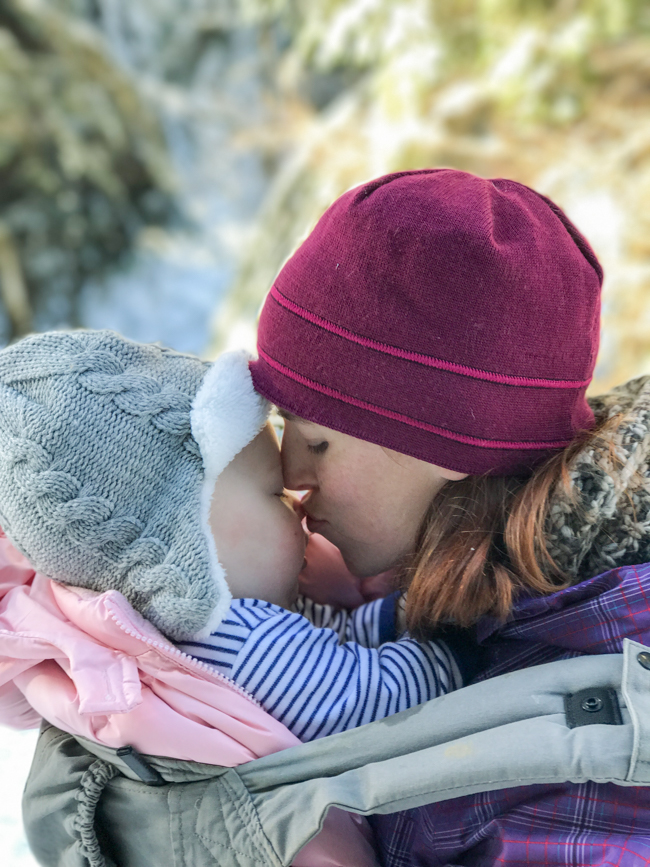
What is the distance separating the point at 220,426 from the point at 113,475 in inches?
5.0

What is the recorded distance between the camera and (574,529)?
774 mm

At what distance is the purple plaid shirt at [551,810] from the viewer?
67 cm

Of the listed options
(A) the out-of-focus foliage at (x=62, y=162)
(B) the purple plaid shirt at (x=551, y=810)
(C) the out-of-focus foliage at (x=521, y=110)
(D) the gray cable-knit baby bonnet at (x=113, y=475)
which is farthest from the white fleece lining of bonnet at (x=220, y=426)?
(A) the out-of-focus foliage at (x=62, y=162)

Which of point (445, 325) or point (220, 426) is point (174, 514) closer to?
point (220, 426)

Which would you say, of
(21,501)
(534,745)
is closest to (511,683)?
(534,745)

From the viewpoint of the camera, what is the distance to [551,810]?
→ 2.28ft

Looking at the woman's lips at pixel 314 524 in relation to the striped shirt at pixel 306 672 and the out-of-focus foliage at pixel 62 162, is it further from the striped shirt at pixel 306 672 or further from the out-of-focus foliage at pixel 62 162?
the out-of-focus foliage at pixel 62 162

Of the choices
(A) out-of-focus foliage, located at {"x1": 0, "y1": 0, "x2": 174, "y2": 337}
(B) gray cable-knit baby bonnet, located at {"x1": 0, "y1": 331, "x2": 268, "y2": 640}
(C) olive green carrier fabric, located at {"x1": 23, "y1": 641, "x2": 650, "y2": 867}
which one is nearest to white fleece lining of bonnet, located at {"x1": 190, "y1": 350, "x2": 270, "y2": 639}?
(B) gray cable-knit baby bonnet, located at {"x1": 0, "y1": 331, "x2": 268, "y2": 640}

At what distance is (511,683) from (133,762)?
42 cm

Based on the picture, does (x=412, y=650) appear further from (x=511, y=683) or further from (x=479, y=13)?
(x=479, y=13)

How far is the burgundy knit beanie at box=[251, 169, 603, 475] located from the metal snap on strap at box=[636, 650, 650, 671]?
0.25m

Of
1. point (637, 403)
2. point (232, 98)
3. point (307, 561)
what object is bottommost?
point (307, 561)

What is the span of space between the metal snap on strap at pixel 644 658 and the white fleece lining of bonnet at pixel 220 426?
1.39 ft

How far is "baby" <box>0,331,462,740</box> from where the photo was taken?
761 millimetres
